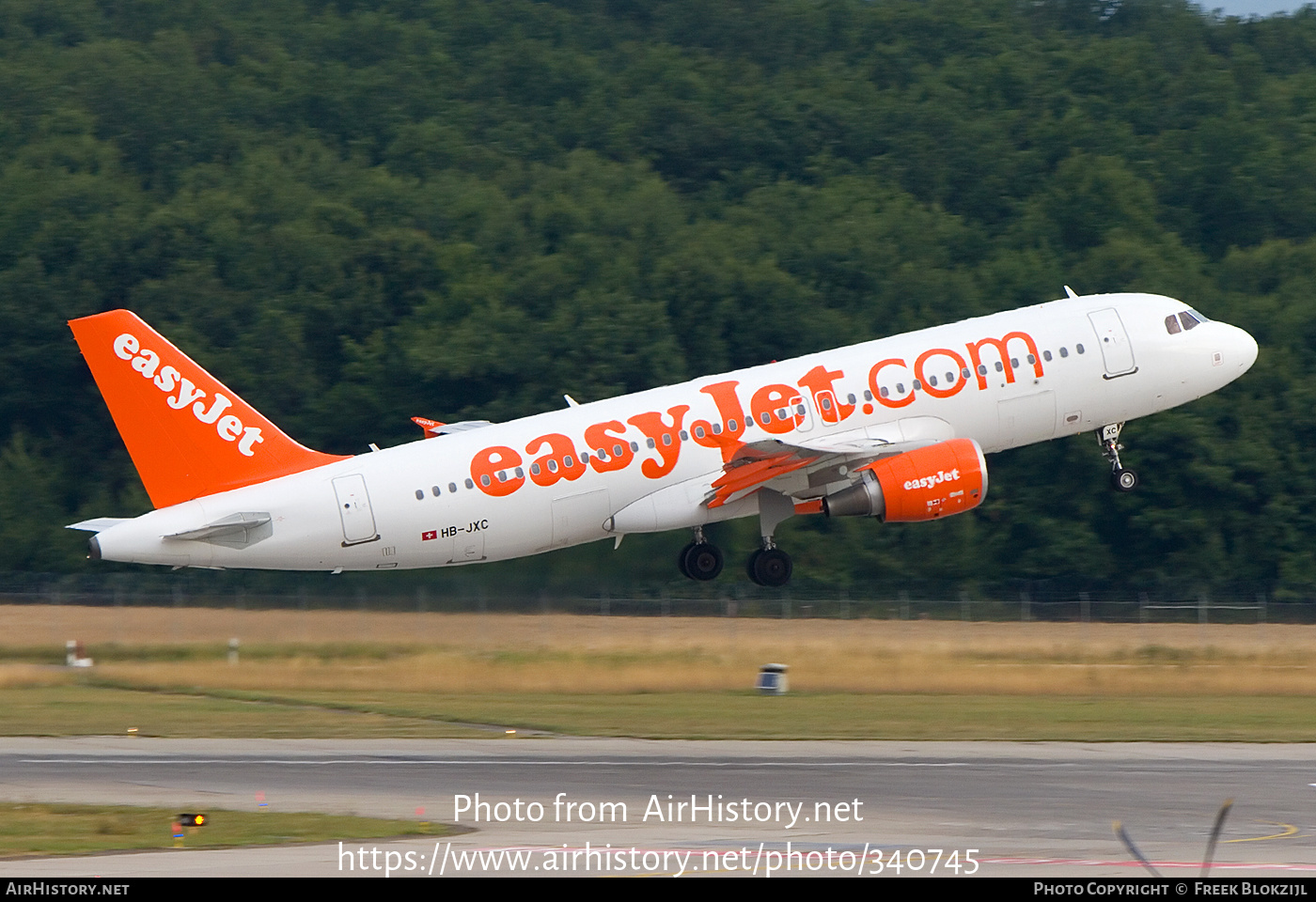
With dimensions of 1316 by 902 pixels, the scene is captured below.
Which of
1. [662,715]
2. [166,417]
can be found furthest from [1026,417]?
[166,417]

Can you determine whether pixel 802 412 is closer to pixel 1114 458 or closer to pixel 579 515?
pixel 579 515

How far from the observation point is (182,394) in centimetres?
4262

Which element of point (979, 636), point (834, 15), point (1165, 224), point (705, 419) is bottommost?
point (979, 636)

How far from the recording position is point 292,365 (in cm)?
8075

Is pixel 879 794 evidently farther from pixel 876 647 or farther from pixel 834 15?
pixel 834 15

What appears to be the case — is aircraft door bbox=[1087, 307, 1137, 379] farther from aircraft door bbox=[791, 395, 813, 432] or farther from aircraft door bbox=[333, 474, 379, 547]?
aircraft door bbox=[333, 474, 379, 547]

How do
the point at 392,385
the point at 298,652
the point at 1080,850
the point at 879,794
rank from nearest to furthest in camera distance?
1. the point at 1080,850
2. the point at 879,794
3. the point at 298,652
4. the point at 392,385

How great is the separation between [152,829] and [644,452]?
767 inches

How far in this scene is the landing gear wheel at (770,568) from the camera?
4581cm

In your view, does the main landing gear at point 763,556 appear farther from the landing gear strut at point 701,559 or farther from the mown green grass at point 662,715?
the mown green grass at point 662,715

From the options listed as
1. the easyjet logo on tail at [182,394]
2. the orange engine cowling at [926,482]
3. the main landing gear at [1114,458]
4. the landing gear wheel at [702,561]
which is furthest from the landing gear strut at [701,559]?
the easyjet logo on tail at [182,394]

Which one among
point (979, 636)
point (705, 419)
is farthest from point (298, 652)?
point (979, 636)

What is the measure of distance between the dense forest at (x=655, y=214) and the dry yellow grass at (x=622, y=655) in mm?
2772

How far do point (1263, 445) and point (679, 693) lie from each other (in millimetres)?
36363
